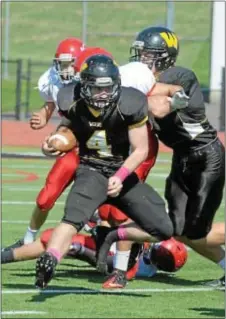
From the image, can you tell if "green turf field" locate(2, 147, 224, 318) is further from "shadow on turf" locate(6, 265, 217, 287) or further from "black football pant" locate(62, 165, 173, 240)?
"black football pant" locate(62, 165, 173, 240)

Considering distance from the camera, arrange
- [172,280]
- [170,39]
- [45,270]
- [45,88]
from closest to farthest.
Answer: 1. [45,270]
2. [170,39]
3. [172,280]
4. [45,88]

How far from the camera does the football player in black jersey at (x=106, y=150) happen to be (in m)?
6.47

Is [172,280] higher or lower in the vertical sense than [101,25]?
lower

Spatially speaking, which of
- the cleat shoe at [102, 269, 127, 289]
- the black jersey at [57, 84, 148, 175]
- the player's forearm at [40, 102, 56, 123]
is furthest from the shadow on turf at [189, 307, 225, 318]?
the player's forearm at [40, 102, 56, 123]

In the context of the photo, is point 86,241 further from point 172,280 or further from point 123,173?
point 123,173

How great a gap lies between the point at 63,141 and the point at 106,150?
251mm

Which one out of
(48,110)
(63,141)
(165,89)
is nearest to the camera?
(63,141)

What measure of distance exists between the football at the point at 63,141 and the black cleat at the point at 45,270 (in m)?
0.72

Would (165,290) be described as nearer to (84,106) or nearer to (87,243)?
(87,243)

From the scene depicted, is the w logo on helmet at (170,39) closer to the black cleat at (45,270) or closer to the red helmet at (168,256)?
the red helmet at (168,256)

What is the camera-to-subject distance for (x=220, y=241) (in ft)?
23.4

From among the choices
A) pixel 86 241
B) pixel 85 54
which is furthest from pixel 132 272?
pixel 85 54

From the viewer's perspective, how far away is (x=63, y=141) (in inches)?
261

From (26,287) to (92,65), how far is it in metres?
1.37
